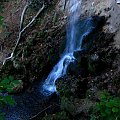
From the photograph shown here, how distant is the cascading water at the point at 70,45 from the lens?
12133mm

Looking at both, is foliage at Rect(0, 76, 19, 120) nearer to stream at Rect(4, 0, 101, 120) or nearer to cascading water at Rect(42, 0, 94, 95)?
stream at Rect(4, 0, 101, 120)

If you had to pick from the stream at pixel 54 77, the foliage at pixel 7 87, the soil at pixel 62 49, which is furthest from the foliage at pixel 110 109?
the stream at pixel 54 77

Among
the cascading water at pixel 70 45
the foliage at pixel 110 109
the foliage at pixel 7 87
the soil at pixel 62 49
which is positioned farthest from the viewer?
the cascading water at pixel 70 45

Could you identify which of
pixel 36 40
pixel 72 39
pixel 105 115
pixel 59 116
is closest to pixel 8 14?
pixel 36 40

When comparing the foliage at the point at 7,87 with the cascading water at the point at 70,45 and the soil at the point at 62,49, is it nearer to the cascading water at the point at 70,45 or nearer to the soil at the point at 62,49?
the soil at the point at 62,49

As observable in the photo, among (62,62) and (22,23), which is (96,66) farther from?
(22,23)

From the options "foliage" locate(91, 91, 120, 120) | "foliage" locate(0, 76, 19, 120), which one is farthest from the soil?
"foliage" locate(0, 76, 19, 120)

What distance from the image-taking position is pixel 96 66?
10.7m

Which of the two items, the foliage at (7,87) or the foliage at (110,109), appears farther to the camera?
the foliage at (110,109)

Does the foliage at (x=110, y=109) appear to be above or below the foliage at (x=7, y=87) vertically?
below

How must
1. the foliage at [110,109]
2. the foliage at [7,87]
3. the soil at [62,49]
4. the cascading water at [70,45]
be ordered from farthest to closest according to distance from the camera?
the cascading water at [70,45], the soil at [62,49], the foliage at [110,109], the foliage at [7,87]

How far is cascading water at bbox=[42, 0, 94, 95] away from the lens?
39.8 ft

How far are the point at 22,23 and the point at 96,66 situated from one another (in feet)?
19.1

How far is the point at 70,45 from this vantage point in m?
12.9
